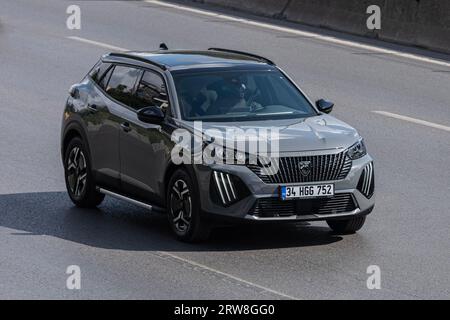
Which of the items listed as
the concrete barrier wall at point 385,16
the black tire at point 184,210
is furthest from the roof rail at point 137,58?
the concrete barrier wall at point 385,16

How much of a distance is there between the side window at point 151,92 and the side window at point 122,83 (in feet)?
0.40

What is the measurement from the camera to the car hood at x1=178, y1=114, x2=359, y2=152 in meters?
12.4

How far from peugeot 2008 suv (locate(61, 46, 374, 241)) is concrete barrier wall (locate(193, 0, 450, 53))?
438 inches

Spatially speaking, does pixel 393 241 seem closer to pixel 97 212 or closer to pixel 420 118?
pixel 97 212

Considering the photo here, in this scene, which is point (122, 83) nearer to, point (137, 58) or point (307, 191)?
point (137, 58)

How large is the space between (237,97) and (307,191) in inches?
61.1

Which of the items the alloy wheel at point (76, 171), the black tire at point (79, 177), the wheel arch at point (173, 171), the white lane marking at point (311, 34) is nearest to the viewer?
the wheel arch at point (173, 171)

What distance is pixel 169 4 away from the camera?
31531 millimetres

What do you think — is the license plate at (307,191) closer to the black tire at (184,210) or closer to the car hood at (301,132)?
the car hood at (301,132)

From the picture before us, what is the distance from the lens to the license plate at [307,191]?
40.2 feet

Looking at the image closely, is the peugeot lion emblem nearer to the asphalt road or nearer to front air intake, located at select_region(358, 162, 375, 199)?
front air intake, located at select_region(358, 162, 375, 199)

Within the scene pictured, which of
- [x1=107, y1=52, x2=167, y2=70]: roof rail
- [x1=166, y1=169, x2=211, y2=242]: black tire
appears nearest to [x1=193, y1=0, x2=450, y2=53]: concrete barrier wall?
[x1=107, y1=52, x2=167, y2=70]: roof rail

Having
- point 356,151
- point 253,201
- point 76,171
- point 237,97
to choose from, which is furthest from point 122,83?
point 356,151

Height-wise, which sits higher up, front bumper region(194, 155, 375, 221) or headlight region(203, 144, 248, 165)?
headlight region(203, 144, 248, 165)
